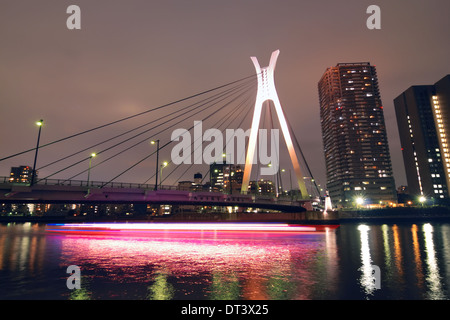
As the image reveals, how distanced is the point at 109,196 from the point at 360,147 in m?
178

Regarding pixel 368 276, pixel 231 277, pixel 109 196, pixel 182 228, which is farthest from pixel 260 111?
pixel 231 277

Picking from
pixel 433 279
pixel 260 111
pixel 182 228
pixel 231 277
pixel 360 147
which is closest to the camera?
pixel 231 277

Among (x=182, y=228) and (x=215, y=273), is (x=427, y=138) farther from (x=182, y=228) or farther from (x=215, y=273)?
(x=215, y=273)

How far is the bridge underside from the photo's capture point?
2961cm

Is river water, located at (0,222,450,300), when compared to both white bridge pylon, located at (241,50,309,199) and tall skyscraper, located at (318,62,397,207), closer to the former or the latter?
white bridge pylon, located at (241,50,309,199)

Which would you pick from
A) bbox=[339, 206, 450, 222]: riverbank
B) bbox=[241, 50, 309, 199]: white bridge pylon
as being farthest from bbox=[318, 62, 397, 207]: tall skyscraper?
bbox=[241, 50, 309, 199]: white bridge pylon

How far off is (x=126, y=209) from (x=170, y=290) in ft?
631

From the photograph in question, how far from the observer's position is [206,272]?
13.3 meters

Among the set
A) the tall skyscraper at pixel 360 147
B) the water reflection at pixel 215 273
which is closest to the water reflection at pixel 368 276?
the water reflection at pixel 215 273

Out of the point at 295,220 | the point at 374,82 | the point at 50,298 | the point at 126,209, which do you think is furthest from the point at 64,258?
the point at 374,82

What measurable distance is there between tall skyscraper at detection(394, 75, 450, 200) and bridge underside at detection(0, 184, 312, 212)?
464 feet

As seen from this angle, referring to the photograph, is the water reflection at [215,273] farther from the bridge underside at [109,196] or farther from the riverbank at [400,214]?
the riverbank at [400,214]

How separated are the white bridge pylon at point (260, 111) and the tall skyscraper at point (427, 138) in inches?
5453

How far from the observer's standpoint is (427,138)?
159m
